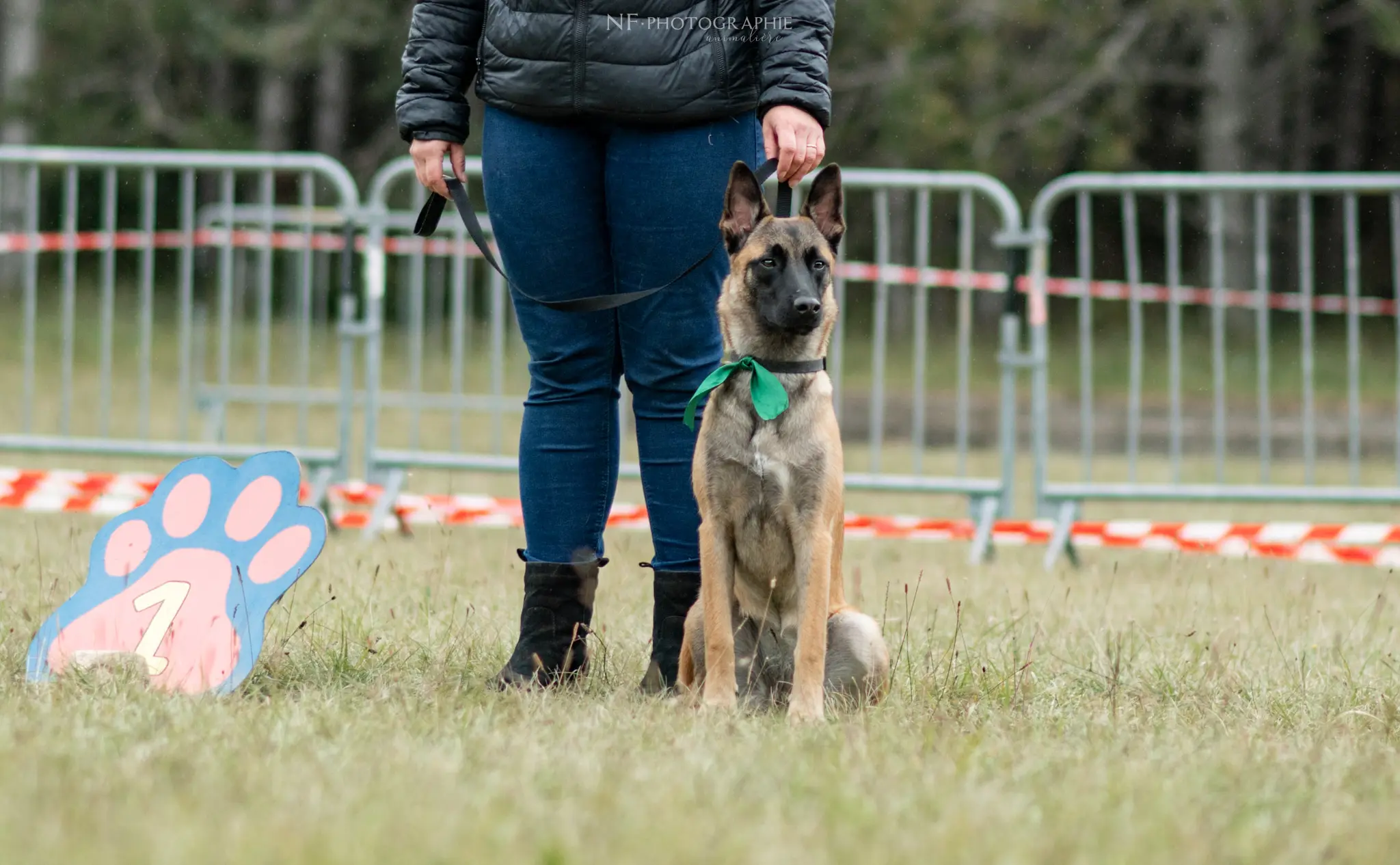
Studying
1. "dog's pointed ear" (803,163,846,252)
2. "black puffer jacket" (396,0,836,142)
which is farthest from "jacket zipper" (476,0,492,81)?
"dog's pointed ear" (803,163,846,252)

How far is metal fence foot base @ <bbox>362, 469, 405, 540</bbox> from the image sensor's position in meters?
6.79

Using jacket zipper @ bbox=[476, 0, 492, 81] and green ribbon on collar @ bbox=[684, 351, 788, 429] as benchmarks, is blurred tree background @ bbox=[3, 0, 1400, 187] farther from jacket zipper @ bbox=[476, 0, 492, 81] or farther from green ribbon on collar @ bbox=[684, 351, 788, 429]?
green ribbon on collar @ bbox=[684, 351, 788, 429]

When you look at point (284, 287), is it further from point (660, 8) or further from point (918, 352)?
point (660, 8)

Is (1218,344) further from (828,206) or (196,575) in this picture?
(196,575)

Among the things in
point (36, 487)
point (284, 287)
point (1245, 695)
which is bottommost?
point (1245, 695)

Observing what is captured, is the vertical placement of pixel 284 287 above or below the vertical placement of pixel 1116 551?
above

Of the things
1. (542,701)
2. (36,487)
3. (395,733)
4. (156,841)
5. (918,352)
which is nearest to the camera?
(156,841)

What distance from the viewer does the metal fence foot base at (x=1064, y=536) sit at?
258 inches

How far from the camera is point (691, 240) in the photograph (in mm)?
3566

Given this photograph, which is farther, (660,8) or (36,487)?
(36,487)

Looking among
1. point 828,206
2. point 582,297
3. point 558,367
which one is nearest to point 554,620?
point 558,367

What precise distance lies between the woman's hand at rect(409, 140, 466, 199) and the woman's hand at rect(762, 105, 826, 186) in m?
0.75

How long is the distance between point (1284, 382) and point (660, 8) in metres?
16.3

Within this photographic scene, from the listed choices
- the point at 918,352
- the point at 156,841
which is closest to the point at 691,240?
the point at 156,841
